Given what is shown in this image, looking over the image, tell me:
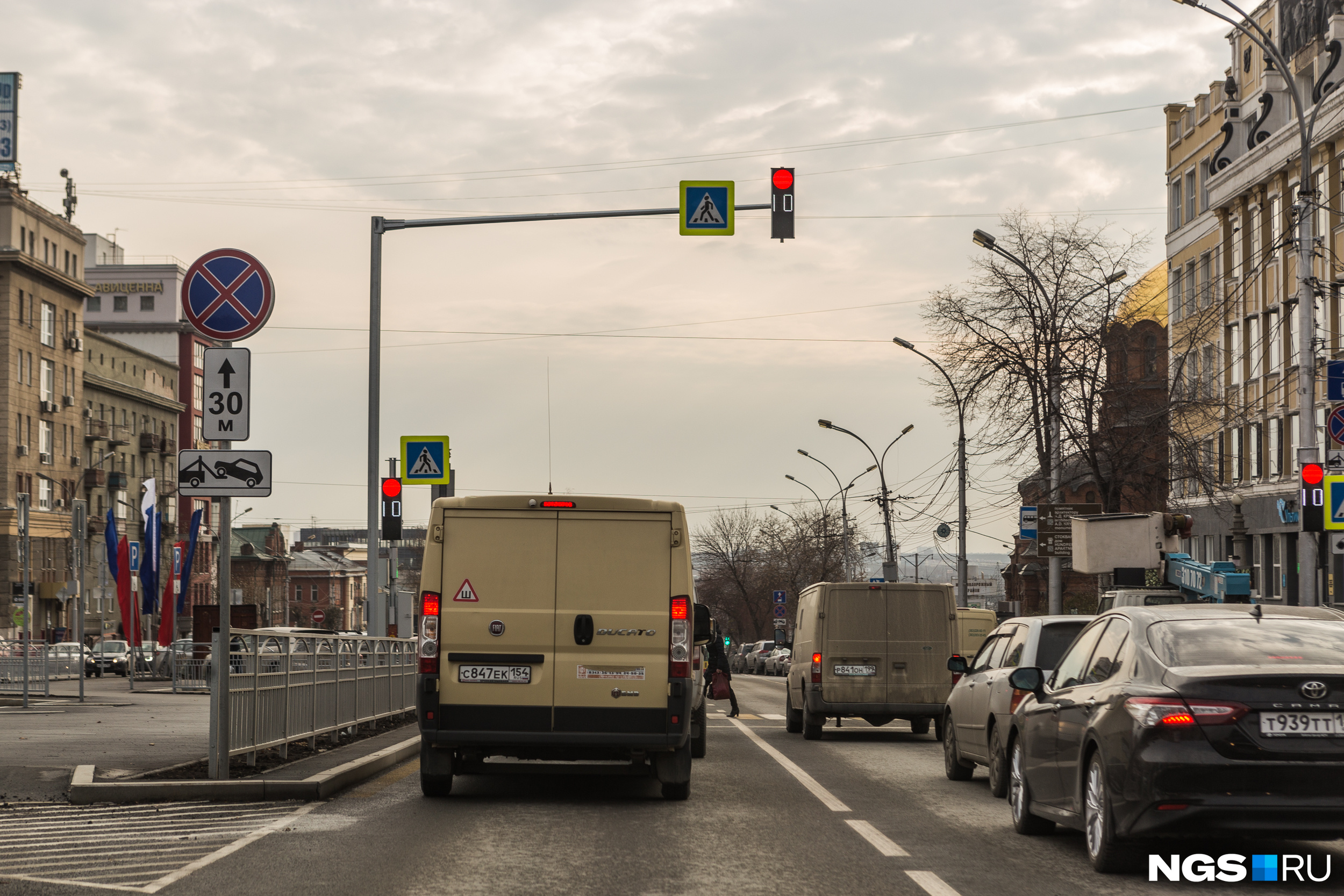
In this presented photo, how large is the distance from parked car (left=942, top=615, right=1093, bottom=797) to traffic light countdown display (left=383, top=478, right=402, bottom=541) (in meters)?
12.8

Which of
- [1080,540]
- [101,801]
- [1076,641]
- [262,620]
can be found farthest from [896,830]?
[262,620]

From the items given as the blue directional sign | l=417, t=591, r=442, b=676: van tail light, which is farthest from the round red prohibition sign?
the blue directional sign

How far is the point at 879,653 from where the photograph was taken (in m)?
22.0

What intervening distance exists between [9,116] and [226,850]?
7271 cm

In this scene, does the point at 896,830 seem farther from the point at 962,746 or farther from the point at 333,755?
the point at 333,755

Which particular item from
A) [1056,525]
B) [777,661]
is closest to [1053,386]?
[1056,525]

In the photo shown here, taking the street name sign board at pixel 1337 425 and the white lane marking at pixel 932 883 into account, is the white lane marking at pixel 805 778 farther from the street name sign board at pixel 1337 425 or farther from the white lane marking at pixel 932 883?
the street name sign board at pixel 1337 425

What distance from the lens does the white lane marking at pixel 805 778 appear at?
12.7 m

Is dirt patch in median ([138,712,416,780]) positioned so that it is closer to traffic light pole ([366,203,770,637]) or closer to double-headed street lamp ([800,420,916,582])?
traffic light pole ([366,203,770,637])

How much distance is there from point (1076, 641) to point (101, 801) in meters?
7.19

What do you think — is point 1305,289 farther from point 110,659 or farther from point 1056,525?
point 110,659

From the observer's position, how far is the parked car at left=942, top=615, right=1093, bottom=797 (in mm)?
13406

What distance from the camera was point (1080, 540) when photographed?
79.4 ft

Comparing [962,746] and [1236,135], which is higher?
[1236,135]
